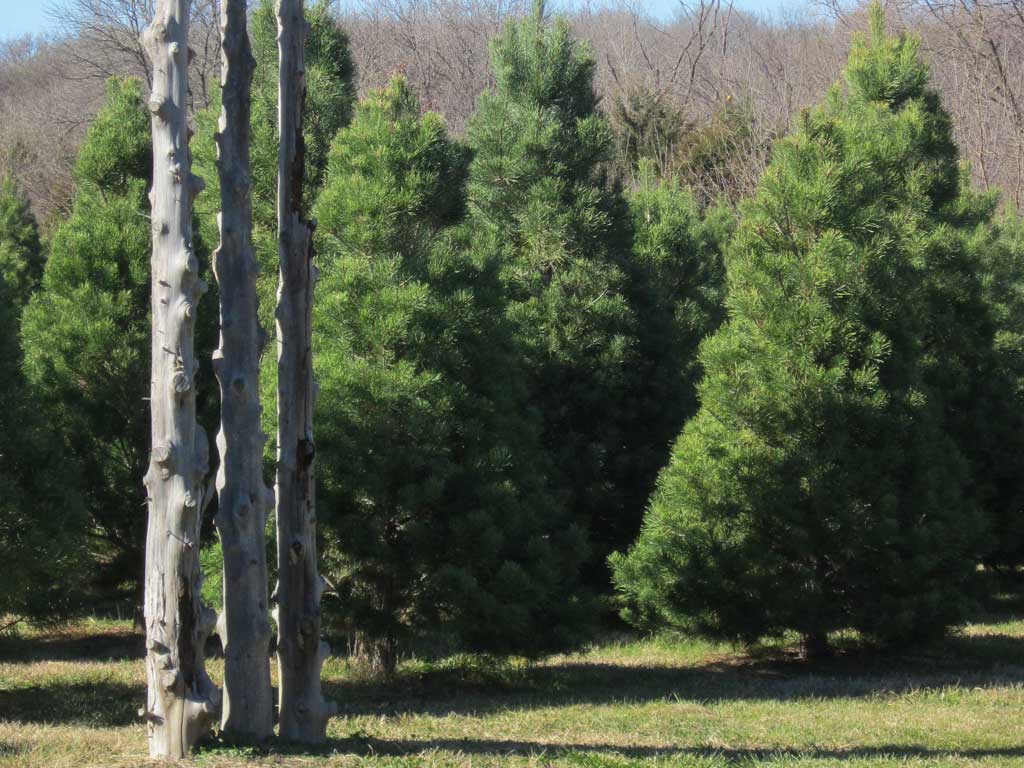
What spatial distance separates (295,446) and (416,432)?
2624 mm

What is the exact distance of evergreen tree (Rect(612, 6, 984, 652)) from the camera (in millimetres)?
9734

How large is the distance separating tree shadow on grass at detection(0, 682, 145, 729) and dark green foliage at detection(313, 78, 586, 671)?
1.75 m

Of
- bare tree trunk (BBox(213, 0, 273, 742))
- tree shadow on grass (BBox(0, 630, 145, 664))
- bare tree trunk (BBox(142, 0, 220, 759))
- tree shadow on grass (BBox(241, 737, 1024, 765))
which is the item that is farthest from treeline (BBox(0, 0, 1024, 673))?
bare tree trunk (BBox(142, 0, 220, 759))

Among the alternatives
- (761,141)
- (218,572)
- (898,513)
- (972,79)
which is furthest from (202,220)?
(972,79)

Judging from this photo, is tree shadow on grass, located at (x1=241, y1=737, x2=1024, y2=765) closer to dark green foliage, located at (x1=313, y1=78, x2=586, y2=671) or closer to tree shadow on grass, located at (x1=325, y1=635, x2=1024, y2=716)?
tree shadow on grass, located at (x1=325, y1=635, x2=1024, y2=716)

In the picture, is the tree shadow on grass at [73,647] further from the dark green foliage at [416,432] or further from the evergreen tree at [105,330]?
the dark green foliage at [416,432]

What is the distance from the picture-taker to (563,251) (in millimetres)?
12281

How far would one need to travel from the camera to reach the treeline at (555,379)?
8.85 meters

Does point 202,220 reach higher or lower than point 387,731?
higher

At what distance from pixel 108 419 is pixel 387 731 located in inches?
233

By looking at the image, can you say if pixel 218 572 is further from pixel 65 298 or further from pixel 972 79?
pixel 972 79

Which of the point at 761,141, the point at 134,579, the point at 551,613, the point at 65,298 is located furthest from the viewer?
the point at 761,141

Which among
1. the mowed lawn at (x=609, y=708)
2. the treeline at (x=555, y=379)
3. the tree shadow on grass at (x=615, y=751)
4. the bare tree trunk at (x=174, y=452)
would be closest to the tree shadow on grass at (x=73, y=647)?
the mowed lawn at (x=609, y=708)

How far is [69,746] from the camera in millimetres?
6066
